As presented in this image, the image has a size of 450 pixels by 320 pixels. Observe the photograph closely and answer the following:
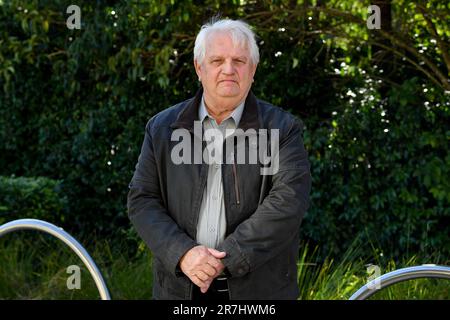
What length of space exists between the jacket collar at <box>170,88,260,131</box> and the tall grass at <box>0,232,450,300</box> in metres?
2.14

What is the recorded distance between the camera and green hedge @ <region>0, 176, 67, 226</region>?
6281 mm

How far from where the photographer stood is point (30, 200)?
638 cm

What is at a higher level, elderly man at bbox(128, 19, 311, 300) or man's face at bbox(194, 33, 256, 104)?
man's face at bbox(194, 33, 256, 104)

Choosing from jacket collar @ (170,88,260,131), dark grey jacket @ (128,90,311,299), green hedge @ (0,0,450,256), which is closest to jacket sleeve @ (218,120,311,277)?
dark grey jacket @ (128,90,311,299)

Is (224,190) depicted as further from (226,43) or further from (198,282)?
(226,43)

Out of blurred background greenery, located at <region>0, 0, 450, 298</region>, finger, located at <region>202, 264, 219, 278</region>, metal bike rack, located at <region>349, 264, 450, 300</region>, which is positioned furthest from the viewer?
blurred background greenery, located at <region>0, 0, 450, 298</region>

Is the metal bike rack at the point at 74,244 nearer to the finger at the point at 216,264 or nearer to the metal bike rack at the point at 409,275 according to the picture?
the finger at the point at 216,264

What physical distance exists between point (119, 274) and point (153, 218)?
8.88 feet

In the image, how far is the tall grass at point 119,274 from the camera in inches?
186

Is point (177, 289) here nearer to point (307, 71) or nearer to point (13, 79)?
point (307, 71)

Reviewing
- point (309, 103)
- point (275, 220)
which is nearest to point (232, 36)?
point (275, 220)

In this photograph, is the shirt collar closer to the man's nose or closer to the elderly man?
the elderly man

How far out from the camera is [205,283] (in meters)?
2.53
